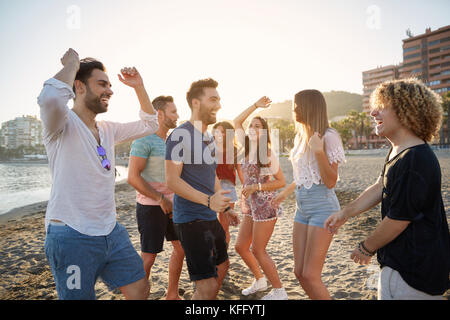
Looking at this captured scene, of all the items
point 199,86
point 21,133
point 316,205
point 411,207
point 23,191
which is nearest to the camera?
point 411,207

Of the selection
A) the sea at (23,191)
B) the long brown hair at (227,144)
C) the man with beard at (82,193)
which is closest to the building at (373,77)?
the sea at (23,191)

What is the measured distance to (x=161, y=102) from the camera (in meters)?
4.08

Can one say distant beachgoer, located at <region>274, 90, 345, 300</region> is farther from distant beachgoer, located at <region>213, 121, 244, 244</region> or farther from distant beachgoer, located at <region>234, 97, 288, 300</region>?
distant beachgoer, located at <region>213, 121, 244, 244</region>

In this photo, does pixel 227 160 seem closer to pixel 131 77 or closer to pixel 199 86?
pixel 199 86

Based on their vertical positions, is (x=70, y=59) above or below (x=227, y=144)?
above

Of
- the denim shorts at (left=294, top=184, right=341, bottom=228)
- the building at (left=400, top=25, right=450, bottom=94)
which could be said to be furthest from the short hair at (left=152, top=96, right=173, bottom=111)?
the building at (left=400, top=25, right=450, bottom=94)

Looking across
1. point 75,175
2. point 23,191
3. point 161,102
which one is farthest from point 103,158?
point 23,191

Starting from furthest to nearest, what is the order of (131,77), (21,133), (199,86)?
(21,133) < (199,86) < (131,77)

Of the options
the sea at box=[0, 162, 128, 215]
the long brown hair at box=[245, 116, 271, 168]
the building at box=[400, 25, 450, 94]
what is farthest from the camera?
the building at box=[400, 25, 450, 94]

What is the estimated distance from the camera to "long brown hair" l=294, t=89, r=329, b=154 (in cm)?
294

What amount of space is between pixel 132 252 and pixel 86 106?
128 cm

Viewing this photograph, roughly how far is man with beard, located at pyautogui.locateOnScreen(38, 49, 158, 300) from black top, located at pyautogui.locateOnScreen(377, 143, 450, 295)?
1986 millimetres

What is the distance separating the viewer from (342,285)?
4.27 meters

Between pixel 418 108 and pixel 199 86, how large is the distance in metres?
1.98
